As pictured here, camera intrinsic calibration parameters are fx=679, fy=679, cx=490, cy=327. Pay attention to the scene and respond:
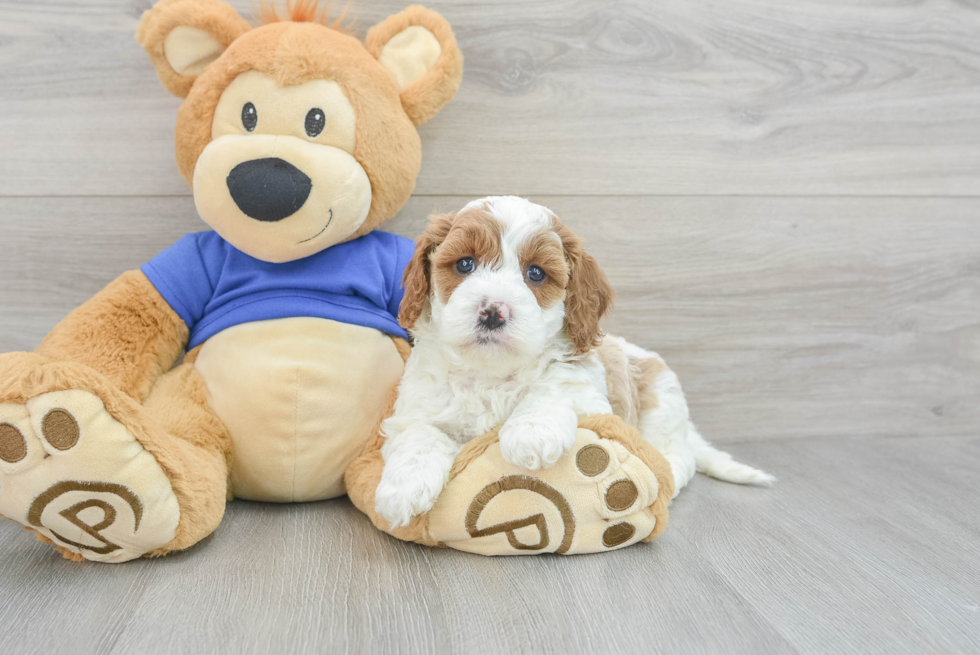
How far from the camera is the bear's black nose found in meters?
1.10

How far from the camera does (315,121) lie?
45.5 inches

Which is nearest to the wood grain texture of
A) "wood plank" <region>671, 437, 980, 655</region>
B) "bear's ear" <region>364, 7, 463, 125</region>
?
"wood plank" <region>671, 437, 980, 655</region>

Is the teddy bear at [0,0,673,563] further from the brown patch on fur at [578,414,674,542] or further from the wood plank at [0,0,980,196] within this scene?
the wood plank at [0,0,980,196]

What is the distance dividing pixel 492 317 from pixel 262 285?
0.50 m

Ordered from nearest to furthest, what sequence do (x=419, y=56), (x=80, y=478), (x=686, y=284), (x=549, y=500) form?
(x=80, y=478) → (x=549, y=500) → (x=419, y=56) → (x=686, y=284)

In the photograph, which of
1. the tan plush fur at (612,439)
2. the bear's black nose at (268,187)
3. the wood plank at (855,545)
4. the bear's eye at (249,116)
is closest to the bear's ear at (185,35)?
the bear's eye at (249,116)

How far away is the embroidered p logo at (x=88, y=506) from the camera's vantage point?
2.96 ft

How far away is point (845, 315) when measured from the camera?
1.76m

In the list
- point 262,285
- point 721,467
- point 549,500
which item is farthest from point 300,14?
point 721,467

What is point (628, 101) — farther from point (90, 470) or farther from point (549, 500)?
point (90, 470)

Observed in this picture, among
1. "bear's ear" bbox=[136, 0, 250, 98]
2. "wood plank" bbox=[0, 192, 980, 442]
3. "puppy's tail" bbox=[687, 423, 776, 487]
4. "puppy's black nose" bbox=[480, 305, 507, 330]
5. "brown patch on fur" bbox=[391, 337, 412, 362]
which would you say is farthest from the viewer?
"wood plank" bbox=[0, 192, 980, 442]

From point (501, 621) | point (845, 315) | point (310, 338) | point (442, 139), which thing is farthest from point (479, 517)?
point (845, 315)

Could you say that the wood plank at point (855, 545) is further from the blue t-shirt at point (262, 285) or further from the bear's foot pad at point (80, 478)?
the bear's foot pad at point (80, 478)

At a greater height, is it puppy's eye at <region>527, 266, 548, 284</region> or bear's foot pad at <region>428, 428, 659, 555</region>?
puppy's eye at <region>527, 266, 548, 284</region>
